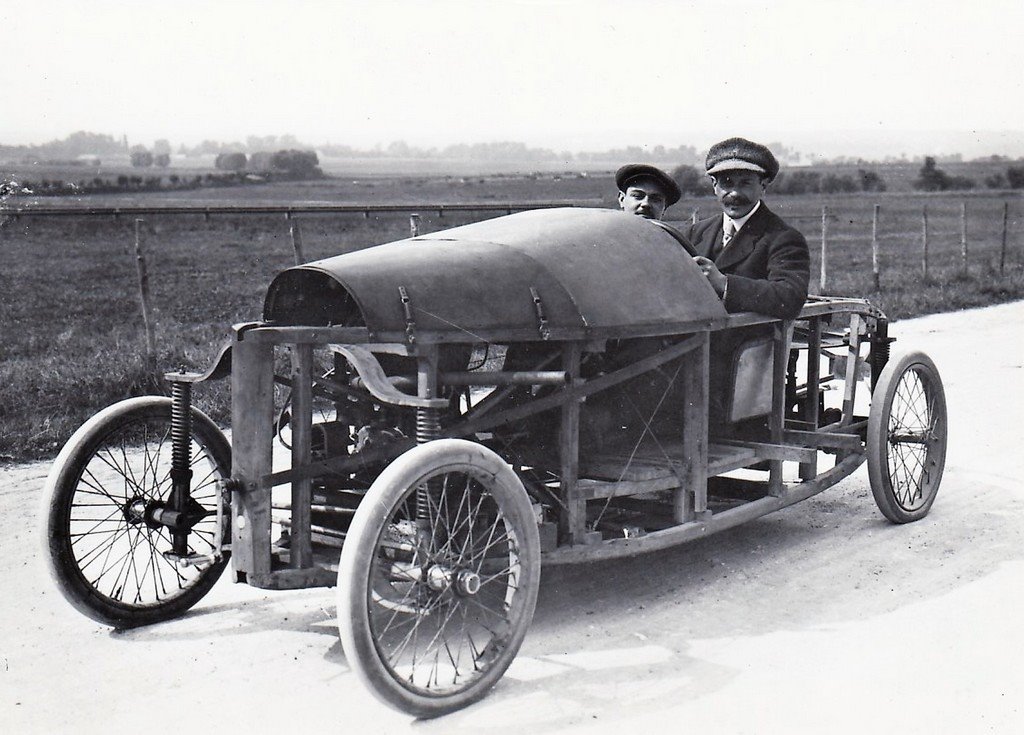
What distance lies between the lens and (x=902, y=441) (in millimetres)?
6402

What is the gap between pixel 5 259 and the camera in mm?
28016

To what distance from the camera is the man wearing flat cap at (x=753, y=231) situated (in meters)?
5.72

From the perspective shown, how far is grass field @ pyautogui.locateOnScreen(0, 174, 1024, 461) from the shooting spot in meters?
9.08

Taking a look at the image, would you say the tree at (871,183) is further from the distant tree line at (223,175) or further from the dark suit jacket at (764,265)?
the dark suit jacket at (764,265)

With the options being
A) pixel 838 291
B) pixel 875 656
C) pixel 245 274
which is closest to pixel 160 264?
pixel 245 274

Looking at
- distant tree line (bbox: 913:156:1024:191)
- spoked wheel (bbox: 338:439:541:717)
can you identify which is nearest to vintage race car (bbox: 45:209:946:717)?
spoked wheel (bbox: 338:439:541:717)

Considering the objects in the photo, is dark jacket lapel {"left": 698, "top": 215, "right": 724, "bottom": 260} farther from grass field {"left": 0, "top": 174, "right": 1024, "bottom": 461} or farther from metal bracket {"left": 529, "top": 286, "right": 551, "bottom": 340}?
grass field {"left": 0, "top": 174, "right": 1024, "bottom": 461}

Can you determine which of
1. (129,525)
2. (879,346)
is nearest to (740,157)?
(879,346)

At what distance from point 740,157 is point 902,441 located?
75.4 inches

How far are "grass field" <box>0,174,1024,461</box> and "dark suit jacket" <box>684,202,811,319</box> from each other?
12.2 ft

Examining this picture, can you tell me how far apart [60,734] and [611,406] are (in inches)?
110

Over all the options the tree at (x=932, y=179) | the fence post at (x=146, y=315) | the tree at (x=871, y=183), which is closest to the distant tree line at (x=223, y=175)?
the tree at (x=871, y=183)

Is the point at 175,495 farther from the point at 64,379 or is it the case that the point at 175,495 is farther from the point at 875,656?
the point at 64,379

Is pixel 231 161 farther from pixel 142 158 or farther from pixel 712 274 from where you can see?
pixel 712 274
